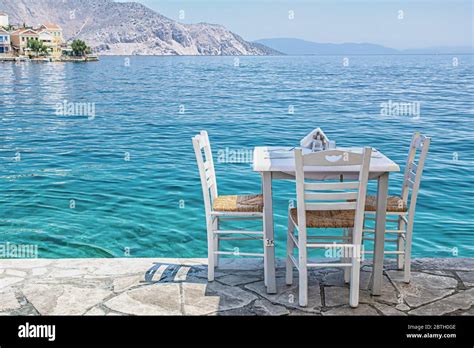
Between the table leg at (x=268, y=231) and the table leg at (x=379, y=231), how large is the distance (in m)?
0.60

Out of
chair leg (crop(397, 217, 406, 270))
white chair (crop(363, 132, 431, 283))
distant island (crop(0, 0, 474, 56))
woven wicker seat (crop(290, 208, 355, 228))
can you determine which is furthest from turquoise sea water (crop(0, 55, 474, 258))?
distant island (crop(0, 0, 474, 56))

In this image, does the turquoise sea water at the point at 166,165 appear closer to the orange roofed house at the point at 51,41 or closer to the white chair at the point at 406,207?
the white chair at the point at 406,207

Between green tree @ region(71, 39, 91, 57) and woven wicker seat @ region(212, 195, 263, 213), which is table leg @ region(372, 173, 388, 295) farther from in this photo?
green tree @ region(71, 39, 91, 57)

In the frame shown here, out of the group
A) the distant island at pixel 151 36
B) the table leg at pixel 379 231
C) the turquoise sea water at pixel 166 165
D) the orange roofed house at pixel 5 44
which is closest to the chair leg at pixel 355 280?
the table leg at pixel 379 231

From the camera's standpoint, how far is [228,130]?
14.8 m

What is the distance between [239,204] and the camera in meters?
3.67

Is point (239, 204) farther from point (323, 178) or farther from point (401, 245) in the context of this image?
point (401, 245)

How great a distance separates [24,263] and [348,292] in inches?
86.5

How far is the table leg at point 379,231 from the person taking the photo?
10.8 feet

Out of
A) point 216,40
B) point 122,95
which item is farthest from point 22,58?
point 216,40

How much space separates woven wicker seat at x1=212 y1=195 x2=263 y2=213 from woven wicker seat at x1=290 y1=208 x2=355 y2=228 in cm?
24

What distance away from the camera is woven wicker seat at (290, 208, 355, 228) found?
3281 mm

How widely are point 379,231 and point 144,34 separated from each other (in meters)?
160

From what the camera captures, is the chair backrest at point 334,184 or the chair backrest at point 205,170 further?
the chair backrest at point 205,170
